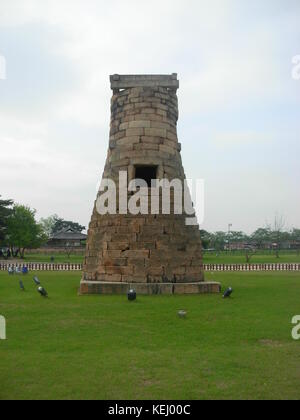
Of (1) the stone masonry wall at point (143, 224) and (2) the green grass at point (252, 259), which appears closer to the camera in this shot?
(1) the stone masonry wall at point (143, 224)

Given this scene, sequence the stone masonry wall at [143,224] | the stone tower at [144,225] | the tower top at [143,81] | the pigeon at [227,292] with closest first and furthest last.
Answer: the pigeon at [227,292] < the stone tower at [144,225] < the stone masonry wall at [143,224] < the tower top at [143,81]

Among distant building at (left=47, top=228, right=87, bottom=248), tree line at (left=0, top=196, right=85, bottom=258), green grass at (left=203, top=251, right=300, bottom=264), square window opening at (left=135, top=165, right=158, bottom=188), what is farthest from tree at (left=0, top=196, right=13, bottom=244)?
square window opening at (left=135, top=165, right=158, bottom=188)

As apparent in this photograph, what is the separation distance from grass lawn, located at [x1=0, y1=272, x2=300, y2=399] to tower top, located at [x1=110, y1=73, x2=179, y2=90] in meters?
6.67

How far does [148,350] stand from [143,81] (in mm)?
9120

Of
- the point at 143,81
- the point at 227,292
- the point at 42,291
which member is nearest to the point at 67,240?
the point at 143,81

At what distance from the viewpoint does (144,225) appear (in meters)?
11.6

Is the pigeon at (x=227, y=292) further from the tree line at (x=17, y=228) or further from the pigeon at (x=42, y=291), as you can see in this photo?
the tree line at (x=17, y=228)

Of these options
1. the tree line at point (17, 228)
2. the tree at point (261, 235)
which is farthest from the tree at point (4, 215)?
the tree at point (261, 235)

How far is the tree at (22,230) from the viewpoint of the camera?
128ft

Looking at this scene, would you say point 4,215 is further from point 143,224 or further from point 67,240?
point 143,224

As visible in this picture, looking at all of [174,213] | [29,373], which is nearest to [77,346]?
[29,373]

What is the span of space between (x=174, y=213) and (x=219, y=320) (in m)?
4.80

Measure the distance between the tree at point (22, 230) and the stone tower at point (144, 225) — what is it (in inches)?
1127
